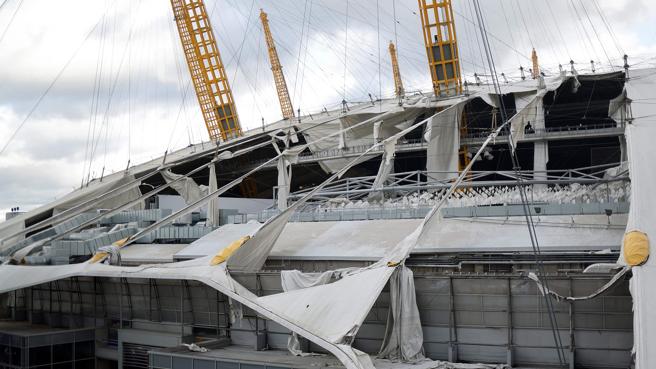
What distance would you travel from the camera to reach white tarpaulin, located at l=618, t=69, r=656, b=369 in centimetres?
1709

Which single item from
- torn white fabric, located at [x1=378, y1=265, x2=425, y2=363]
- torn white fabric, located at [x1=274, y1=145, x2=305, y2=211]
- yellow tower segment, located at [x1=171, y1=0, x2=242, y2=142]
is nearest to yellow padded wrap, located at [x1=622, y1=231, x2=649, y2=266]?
torn white fabric, located at [x1=378, y1=265, x2=425, y2=363]

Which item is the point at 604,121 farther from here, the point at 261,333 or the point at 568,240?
the point at 261,333

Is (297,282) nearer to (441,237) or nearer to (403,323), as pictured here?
(403,323)

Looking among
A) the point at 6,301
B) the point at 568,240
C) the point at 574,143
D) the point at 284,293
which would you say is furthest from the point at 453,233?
the point at 574,143

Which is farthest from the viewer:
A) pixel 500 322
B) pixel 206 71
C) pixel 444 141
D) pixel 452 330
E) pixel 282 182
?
pixel 206 71

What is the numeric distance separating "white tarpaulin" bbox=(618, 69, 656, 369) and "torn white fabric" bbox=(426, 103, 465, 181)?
1424cm

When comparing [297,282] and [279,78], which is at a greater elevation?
[279,78]

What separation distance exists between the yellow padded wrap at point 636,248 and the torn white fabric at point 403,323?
6.07 meters

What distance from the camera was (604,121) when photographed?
51219mm

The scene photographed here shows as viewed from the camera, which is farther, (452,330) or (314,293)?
(314,293)

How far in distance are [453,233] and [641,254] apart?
10.2m

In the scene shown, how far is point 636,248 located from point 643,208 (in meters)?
2.06

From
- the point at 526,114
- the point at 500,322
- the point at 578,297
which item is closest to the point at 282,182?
the point at 526,114

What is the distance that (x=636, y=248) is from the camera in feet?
63.0
